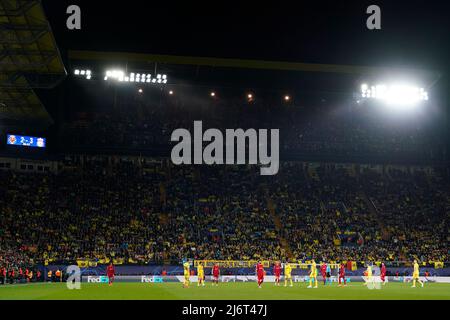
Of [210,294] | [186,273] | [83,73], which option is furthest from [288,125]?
[210,294]

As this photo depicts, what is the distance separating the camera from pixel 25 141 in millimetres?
57688

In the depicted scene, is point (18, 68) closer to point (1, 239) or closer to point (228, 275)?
point (1, 239)

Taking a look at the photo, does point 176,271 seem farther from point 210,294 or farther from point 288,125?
point 288,125

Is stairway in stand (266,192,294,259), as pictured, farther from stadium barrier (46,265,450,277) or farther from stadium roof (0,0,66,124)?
stadium roof (0,0,66,124)

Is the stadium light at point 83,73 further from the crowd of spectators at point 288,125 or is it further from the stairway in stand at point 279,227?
the stairway in stand at point 279,227

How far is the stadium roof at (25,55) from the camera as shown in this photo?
30.9 metres

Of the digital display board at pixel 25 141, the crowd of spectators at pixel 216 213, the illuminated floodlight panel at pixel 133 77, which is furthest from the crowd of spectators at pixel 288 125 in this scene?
the illuminated floodlight panel at pixel 133 77

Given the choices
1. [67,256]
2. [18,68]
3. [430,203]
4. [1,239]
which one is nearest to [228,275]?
[67,256]

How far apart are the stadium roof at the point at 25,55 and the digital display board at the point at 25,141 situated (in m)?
8.93

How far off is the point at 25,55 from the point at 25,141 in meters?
23.3

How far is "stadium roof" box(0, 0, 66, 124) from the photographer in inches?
1217

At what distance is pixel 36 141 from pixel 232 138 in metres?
22.6

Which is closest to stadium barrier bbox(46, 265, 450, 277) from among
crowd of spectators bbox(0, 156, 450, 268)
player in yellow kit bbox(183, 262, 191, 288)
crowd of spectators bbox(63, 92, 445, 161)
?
crowd of spectators bbox(0, 156, 450, 268)

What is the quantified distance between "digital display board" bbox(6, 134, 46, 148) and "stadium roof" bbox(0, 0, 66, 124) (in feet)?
29.3
